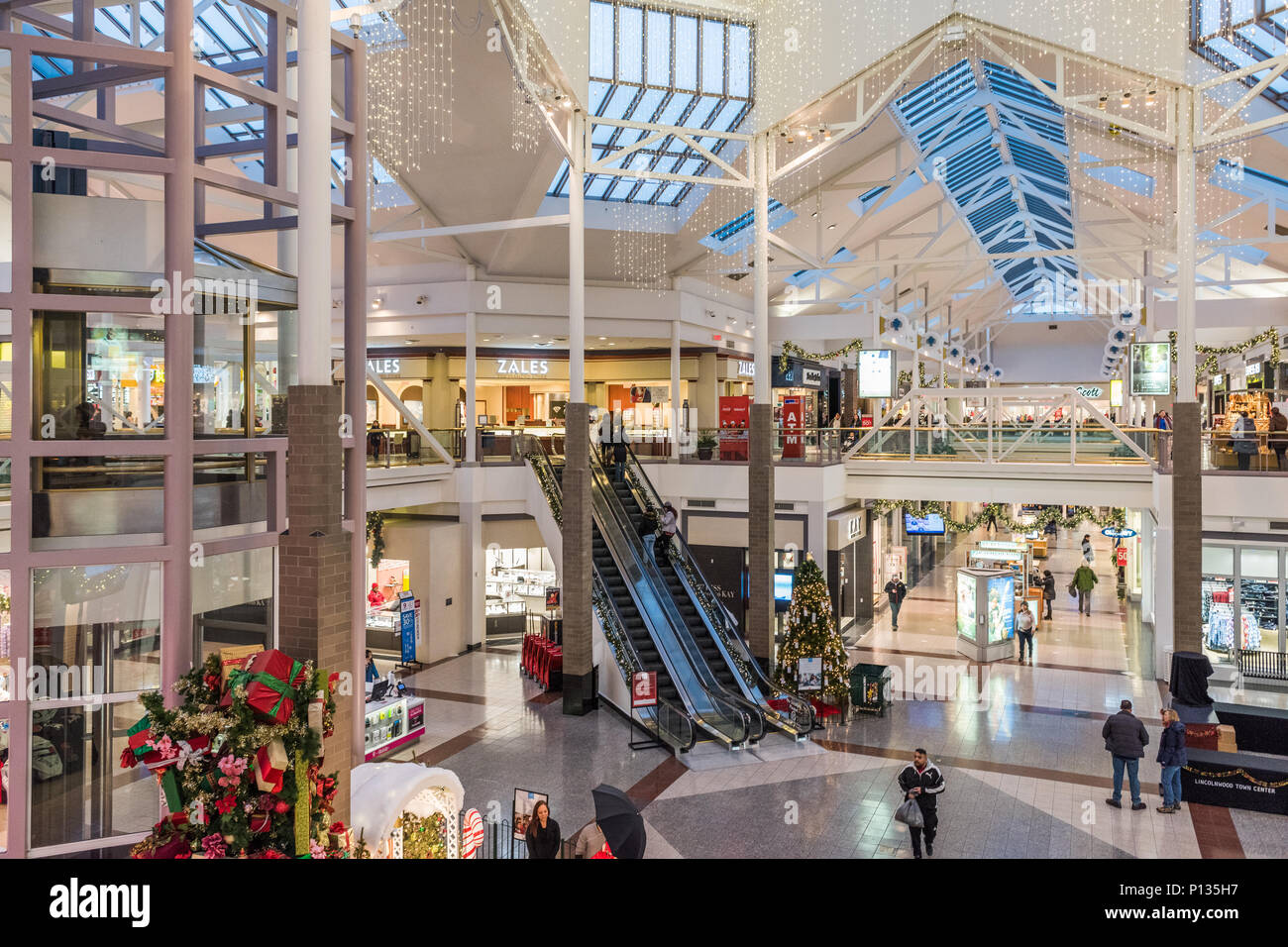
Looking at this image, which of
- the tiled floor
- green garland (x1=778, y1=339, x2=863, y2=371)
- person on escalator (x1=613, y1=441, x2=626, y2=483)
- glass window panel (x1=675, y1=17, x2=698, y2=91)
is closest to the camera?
the tiled floor

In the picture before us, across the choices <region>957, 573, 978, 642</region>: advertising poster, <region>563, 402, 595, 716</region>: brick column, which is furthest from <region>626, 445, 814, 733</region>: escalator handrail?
<region>957, 573, 978, 642</region>: advertising poster

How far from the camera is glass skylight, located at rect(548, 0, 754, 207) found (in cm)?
1573

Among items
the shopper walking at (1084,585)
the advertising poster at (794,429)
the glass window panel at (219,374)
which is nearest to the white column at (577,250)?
the advertising poster at (794,429)

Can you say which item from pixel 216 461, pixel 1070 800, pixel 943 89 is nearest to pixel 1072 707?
pixel 1070 800

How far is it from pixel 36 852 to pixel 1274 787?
12116mm

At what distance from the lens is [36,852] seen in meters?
6.51

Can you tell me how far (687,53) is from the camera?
16.3 m

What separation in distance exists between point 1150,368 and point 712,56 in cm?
1029

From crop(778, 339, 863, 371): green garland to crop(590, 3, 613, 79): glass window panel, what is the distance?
9361 millimetres

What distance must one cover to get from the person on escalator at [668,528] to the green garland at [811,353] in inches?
316

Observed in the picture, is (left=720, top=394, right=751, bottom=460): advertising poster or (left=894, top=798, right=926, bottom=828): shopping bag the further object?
(left=720, top=394, right=751, bottom=460): advertising poster

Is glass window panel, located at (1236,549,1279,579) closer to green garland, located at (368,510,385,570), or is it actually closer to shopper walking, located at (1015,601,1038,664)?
shopper walking, located at (1015,601,1038,664)

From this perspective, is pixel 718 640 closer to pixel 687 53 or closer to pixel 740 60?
pixel 687 53
